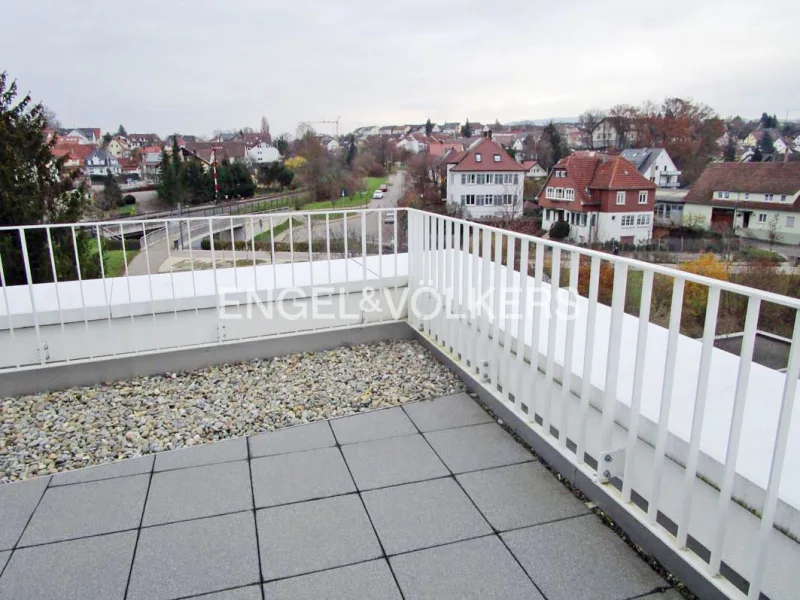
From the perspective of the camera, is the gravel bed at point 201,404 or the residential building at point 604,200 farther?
the residential building at point 604,200

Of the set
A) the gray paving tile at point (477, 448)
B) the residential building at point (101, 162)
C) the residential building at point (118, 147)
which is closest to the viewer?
the gray paving tile at point (477, 448)

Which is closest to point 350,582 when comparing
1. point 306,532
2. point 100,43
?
point 306,532

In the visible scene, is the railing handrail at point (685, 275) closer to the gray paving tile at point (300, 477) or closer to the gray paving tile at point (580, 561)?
the gray paving tile at point (580, 561)

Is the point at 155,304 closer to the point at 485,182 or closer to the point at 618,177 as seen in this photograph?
the point at 618,177

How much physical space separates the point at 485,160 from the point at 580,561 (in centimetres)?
3237

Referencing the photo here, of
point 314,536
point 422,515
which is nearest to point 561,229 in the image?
point 422,515

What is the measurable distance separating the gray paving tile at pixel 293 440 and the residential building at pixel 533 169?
32.3 metres

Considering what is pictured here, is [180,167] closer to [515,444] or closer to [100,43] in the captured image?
[100,43]

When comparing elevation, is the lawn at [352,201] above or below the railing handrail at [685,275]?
below

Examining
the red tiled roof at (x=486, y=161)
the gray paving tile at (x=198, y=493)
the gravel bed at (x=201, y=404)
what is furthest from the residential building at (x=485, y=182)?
the gray paving tile at (x=198, y=493)

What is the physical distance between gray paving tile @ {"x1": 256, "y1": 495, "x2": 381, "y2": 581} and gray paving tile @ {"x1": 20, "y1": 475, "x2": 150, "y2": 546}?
0.55 m

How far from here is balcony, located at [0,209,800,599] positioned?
1490 millimetres

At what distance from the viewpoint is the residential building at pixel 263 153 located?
43.2 meters

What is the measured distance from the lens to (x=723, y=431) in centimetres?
167
